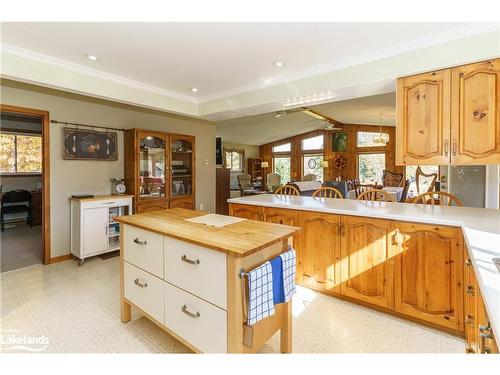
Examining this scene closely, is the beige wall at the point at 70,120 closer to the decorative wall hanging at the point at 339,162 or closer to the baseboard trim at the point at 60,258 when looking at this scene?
the baseboard trim at the point at 60,258

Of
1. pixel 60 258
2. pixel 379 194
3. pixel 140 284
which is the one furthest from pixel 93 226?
pixel 379 194

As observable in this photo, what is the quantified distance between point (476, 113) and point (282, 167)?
392 inches

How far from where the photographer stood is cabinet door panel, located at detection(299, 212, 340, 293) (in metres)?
2.42

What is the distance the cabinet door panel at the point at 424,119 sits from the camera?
7.06 feet

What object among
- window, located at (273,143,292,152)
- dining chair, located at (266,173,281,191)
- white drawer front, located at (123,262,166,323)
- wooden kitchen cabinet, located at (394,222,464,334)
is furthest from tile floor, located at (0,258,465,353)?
window, located at (273,143,292,152)

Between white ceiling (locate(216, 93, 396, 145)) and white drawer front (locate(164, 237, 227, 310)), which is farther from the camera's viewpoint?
white ceiling (locate(216, 93, 396, 145))

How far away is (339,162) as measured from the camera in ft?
33.9

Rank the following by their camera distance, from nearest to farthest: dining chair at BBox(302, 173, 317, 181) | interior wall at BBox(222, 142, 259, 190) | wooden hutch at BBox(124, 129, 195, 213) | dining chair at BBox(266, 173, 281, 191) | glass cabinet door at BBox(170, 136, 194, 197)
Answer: wooden hutch at BBox(124, 129, 195, 213)
glass cabinet door at BBox(170, 136, 194, 197)
dining chair at BBox(302, 173, 317, 181)
interior wall at BBox(222, 142, 259, 190)
dining chair at BBox(266, 173, 281, 191)

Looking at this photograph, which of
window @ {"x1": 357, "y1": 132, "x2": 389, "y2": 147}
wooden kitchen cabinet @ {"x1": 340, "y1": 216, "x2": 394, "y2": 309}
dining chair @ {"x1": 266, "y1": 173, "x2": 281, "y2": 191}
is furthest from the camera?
dining chair @ {"x1": 266, "y1": 173, "x2": 281, "y2": 191}

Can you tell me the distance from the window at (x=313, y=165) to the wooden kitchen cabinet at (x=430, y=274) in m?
9.06

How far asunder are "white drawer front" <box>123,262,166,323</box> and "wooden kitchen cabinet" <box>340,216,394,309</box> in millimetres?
1597

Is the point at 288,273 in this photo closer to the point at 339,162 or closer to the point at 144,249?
the point at 144,249

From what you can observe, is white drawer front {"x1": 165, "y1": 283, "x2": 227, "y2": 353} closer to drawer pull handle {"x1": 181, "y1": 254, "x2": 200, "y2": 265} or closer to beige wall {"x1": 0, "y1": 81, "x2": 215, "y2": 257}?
drawer pull handle {"x1": 181, "y1": 254, "x2": 200, "y2": 265}
